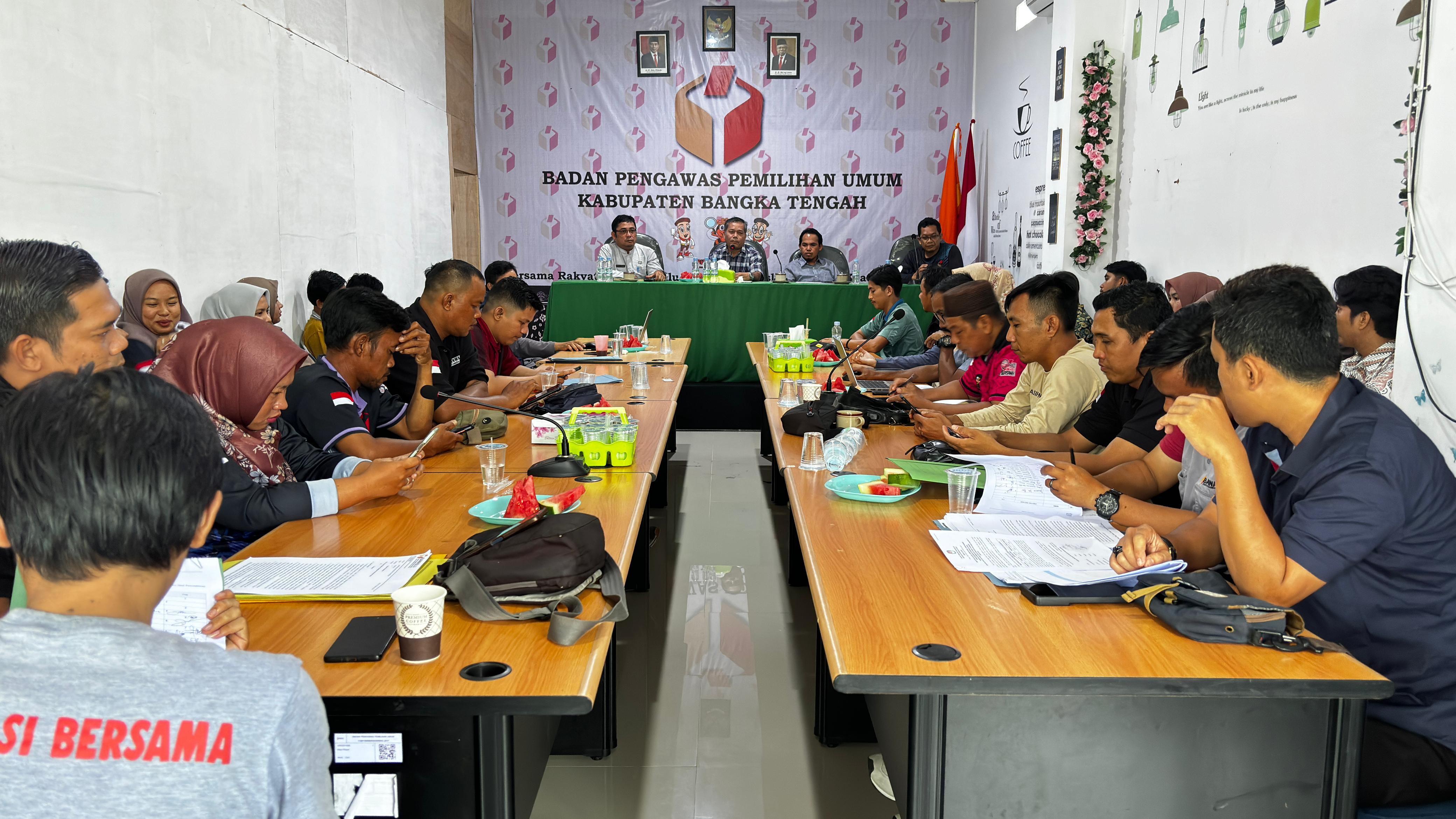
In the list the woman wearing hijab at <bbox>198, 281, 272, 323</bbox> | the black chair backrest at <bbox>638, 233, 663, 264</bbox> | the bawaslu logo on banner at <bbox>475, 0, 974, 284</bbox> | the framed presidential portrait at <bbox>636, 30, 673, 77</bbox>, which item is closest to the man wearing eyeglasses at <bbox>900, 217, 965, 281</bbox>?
the bawaslu logo on banner at <bbox>475, 0, 974, 284</bbox>

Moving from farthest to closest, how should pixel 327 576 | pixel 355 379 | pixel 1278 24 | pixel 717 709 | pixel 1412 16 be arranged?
pixel 1278 24, pixel 1412 16, pixel 355 379, pixel 717 709, pixel 327 576

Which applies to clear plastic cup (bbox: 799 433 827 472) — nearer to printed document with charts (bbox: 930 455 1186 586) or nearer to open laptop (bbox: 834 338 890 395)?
printed document with charts (bbox: 930 455 1186 586)

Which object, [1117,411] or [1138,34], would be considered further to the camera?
[1138,34]

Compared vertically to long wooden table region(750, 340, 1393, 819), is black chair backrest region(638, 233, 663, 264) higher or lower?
higher

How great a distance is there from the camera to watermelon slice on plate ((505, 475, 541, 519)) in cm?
203

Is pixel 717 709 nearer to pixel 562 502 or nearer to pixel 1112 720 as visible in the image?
pixel 562 502

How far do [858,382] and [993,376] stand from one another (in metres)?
0.68

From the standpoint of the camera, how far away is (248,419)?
2166 mm

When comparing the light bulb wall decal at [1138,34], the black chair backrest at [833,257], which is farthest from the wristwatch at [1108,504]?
the black chair backrest at [833,257]

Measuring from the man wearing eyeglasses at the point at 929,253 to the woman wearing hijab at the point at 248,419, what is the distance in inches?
246

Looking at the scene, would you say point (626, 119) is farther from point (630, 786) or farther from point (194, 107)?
point (630, 786)

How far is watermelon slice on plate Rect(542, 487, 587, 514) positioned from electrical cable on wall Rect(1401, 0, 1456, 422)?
1.93 meters

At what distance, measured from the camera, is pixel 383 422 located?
3.29 meters

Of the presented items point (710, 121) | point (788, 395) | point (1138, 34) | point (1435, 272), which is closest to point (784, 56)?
point (710, 121)
